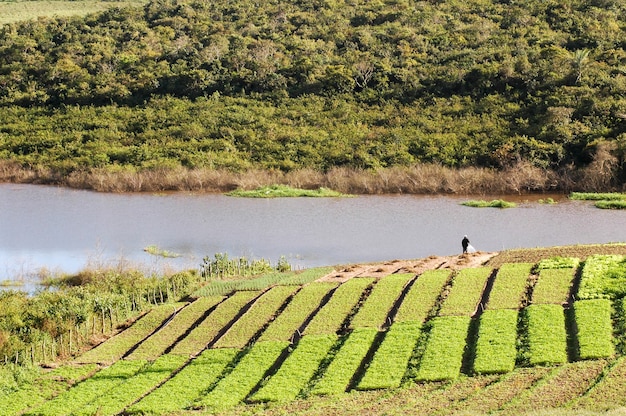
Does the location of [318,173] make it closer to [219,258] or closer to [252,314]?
[219,258]

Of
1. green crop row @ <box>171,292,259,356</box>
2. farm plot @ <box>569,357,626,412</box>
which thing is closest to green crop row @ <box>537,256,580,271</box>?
farm plot @ <box>569,357,626,412</box>

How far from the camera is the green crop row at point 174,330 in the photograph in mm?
23156

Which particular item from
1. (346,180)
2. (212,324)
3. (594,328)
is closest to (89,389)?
(212,324)

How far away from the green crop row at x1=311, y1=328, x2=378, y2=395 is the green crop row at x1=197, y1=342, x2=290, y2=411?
0.93 m

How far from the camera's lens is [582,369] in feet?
61.9

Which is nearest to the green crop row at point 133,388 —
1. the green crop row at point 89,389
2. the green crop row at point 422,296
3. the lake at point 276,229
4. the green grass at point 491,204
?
the green crop row at point 89,389

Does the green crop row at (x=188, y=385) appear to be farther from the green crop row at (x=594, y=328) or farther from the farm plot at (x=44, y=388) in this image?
the green crop row at (x=594, y=328)

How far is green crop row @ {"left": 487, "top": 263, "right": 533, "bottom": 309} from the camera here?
2359cm

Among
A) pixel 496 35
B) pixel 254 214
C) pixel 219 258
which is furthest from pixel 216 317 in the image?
pixel 496 35

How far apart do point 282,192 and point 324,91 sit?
18.4 m

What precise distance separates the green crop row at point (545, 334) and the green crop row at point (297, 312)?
5.88 metres

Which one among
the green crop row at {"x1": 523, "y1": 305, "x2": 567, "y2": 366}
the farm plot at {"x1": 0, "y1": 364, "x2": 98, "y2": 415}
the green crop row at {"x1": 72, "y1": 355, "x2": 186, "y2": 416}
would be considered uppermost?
the green crop row at {"x1": 523, "y1": 305, "x2": 567, "y2": 366}

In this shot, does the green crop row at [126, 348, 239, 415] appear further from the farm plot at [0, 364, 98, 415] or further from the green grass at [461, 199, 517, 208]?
the green grass at [461, 199, 517, 208]

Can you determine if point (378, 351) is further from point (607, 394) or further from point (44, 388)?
point (44, 388)
